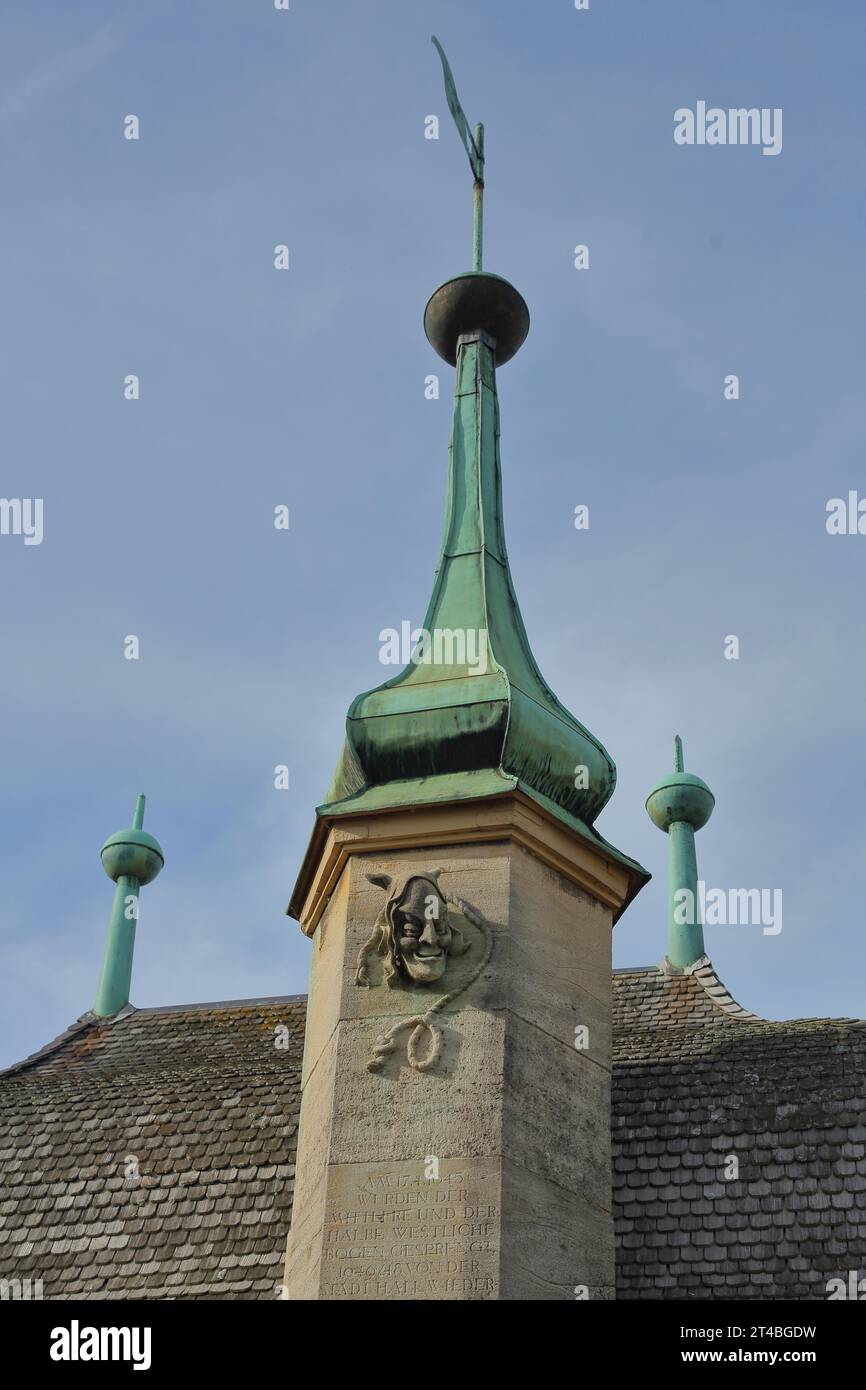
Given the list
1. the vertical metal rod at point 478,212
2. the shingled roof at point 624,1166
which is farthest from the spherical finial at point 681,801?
the vertical metal rod at point 478,212

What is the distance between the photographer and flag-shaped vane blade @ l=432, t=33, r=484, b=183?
14828 mm

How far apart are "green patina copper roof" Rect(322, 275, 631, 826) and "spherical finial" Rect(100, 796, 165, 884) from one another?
6.16m

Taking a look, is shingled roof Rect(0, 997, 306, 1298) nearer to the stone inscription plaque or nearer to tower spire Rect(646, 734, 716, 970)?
the stone inscription plaque

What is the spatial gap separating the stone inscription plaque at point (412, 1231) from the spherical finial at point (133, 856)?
28.0 feet

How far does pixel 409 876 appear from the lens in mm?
10266

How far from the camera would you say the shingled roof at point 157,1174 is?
1129 cm

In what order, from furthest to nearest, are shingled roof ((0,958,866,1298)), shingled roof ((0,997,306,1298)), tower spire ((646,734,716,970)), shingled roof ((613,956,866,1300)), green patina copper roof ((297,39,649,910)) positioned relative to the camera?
1. tower spire ((646,734,716,970))
2. shingled roof ((0,997,306,1298))
3. green patina copper roof ((297,39,649,910))
4. shingled roof ((0,958,866,1298))
5. shingled roof ((613,956,866,1300))

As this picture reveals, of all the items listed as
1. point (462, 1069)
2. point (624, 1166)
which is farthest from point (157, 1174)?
point (462, 1069)

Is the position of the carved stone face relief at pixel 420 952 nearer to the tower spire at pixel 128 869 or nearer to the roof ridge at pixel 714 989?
the roof ridge at pixel 714 989

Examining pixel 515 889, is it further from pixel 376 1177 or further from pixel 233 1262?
pixel 233 1262

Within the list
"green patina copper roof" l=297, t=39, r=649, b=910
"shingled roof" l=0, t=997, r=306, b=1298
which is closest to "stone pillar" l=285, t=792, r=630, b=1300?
"green patina copper roof" l=297, t=39, r=649, b=910

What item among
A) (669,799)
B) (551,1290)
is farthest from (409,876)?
(669,799)
